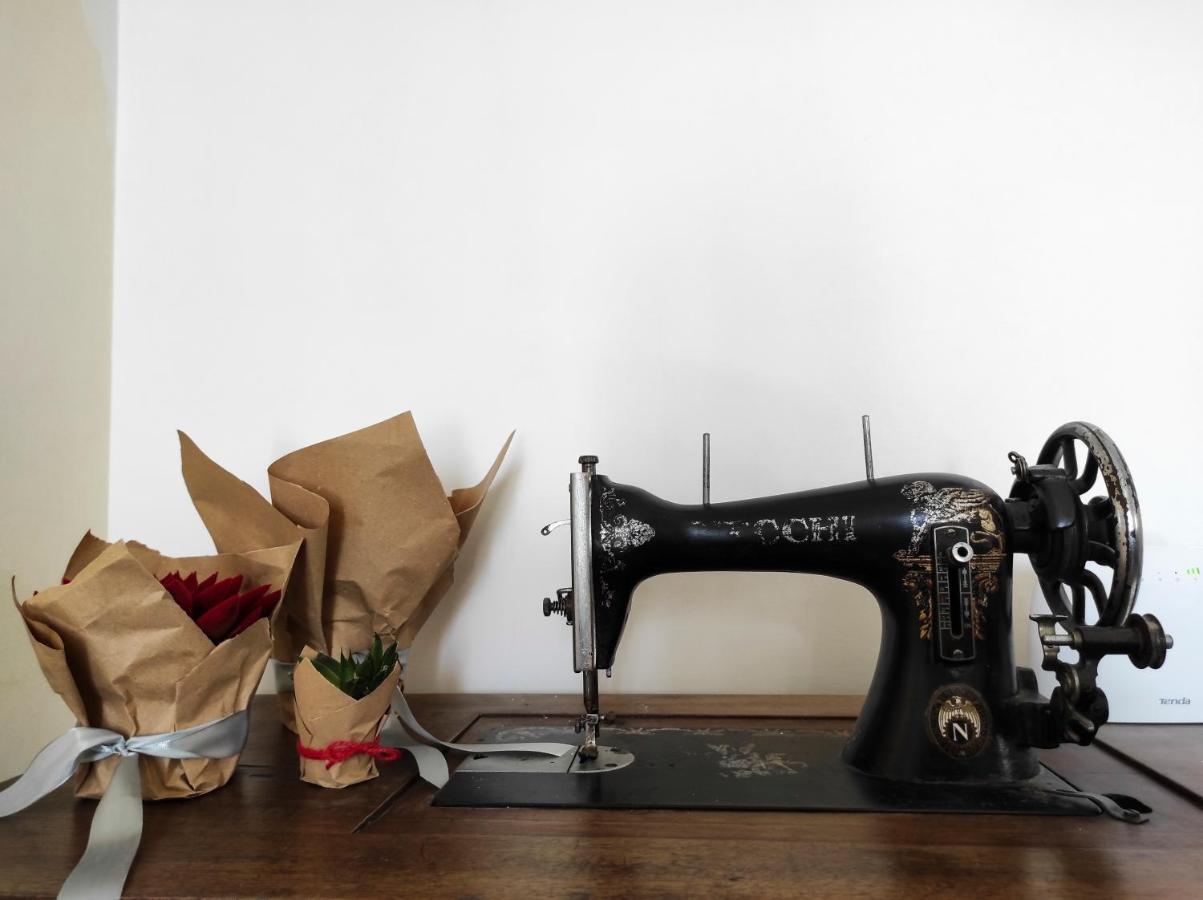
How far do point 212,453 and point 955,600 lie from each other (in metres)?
1.18

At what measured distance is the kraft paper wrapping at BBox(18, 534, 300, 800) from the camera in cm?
80

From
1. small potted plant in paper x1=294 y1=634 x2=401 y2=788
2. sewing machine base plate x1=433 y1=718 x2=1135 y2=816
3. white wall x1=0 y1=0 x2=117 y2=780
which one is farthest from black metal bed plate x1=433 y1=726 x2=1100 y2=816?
white wall x1=0 y1=0 x2=117 y2=780

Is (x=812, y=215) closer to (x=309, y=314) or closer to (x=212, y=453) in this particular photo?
(x=309, y=314)

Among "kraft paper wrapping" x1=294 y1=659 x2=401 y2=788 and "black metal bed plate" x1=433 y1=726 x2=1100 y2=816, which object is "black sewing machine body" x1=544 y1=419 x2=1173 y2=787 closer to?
"black metal bed plate" x1=433 y1=726 x2=1100 y2=816

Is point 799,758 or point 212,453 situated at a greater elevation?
point 212,453

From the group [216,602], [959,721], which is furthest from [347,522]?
[959,721]

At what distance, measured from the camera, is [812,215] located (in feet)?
4.57

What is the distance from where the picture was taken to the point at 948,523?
3.01 ft

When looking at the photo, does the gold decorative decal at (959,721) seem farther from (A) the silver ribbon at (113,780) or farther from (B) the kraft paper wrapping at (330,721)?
(A) the silver ribbon at (113,780)

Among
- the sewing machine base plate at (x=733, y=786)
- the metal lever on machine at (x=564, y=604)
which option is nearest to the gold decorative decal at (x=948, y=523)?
the sewing machine base plate at (x=733, y=786)

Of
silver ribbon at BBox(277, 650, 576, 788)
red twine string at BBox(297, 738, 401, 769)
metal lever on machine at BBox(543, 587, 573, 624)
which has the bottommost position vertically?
silver ribbon at BBox(277, 650, 576, 788)

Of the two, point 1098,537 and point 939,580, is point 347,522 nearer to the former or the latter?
point 939,580

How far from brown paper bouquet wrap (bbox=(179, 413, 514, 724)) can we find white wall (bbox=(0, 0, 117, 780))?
391 millimetres

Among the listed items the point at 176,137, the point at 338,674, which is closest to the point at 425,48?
the point at 176,137
